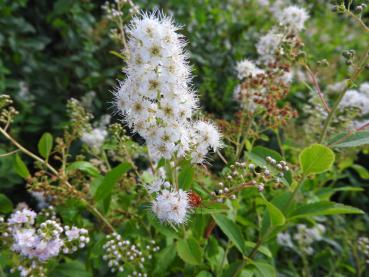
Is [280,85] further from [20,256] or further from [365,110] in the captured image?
[20,256]

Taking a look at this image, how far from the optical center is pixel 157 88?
123 cm

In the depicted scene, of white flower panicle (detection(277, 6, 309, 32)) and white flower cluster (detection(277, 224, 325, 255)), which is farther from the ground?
white flower panicle (detection(277, 6, 309, 32))

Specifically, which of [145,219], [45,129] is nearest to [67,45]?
[45,129]

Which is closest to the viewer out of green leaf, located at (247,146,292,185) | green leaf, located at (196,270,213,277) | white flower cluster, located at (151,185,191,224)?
white flower cluster, located at (151,185,191,224)

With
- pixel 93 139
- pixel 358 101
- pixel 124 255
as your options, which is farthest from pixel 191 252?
pixel 358 101

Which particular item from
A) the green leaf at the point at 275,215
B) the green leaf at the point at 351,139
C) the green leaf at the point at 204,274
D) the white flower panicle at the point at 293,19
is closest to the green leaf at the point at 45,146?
the green leaf at the point at 204,274

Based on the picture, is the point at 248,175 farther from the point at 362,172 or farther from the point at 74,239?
the point at 362,172

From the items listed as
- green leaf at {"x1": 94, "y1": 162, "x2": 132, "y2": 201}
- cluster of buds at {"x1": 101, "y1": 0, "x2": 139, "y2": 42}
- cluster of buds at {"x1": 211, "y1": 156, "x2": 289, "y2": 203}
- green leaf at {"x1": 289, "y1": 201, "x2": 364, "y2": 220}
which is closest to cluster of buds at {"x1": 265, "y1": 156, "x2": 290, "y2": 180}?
cluster of buds at {"x1": 211, "y1": 156, "x2": 289, "y2": 203}

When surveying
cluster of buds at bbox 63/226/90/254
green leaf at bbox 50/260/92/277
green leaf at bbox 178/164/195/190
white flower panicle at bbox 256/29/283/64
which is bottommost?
green leaf at bbox 50/260/92/277

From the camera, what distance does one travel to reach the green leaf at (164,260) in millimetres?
1600

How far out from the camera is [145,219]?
1.84 meters

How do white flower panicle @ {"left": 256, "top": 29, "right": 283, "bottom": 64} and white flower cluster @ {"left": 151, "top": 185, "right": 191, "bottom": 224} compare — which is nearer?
white flower cluster @ {"left": 151, "top": 185, "right": 191, "bottom": 224}

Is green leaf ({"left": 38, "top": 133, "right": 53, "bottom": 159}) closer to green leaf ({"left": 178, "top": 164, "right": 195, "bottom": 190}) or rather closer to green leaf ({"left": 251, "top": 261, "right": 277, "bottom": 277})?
green leaf ({"left": 178, "top": 164, "right": 195, "bottom": 190})

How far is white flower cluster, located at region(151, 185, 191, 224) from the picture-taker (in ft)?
4.33
